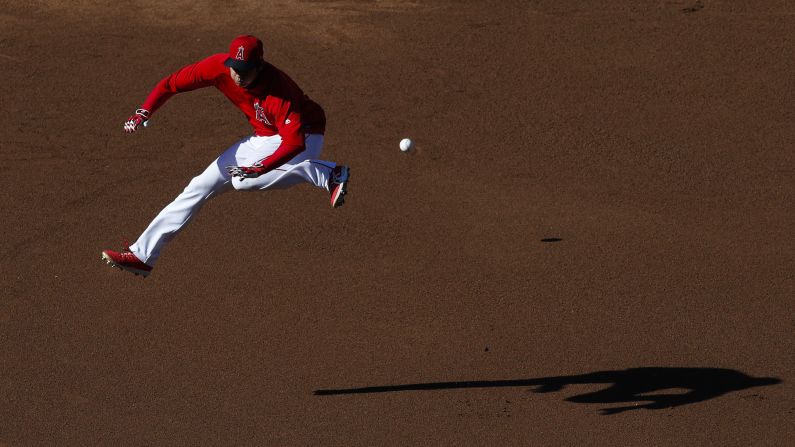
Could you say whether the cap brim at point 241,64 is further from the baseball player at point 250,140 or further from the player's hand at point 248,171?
the player's hand at point 248,171

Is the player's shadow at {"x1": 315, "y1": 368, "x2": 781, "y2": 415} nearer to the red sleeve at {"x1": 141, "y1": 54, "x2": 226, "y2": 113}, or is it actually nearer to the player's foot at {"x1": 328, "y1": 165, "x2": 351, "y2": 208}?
the player's foot at {"x1": 328, "y1": 165, "x2": 351, "y2": 208}

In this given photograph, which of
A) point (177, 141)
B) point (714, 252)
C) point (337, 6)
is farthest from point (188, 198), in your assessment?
point (337, 6)

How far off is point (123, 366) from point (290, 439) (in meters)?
1.92

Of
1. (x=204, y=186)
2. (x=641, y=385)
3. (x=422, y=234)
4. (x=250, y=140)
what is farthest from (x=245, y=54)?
(x=641, y=385)

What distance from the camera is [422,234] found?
13.6 m

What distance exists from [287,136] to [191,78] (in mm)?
1050

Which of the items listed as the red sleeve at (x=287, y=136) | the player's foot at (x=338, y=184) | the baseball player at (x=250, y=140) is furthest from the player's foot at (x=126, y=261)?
the player's foot at (x=338, y=184)

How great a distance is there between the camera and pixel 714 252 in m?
13.3

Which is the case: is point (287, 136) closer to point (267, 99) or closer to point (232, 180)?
point (267, 99)

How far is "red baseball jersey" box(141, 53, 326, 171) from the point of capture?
10.8 metres

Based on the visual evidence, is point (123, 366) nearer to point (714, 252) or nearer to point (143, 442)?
point (143, 442)

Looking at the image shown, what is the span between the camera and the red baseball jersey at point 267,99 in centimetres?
1077

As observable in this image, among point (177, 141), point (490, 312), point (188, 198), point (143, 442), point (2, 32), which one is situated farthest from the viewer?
point (2, 32)

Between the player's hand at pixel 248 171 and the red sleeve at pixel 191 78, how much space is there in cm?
85
